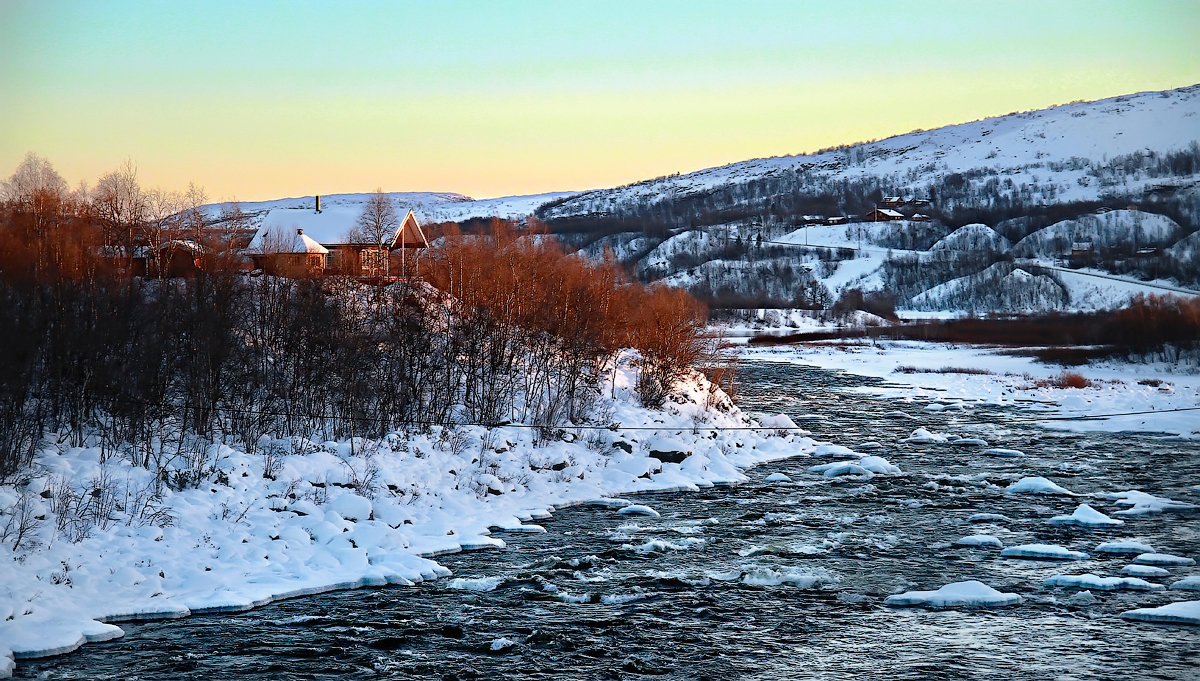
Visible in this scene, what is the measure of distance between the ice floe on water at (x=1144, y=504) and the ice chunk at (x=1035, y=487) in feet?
3.64

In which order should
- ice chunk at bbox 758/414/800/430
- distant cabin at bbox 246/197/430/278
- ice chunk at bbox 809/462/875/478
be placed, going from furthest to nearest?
distant cabin at bbox 246/197/430/278 < ice chunk at bbox 758/414/800/430 < ice chunk at bbox 809/462/875/478

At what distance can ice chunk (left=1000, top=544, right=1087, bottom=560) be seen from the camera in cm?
1446

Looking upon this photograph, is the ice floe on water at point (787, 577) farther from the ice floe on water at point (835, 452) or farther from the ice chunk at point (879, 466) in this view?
the ice floe on water at point (835, 452)

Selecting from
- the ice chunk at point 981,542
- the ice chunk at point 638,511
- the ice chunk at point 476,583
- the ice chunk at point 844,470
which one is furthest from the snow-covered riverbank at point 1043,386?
the ice chunk at point 476,583

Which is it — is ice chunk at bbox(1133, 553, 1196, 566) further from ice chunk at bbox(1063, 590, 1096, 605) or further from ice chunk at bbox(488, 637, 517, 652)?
ice chunk at bbox(488, 637, 517, 652)

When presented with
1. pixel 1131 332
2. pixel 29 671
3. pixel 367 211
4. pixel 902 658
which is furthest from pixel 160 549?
pixel 367 211

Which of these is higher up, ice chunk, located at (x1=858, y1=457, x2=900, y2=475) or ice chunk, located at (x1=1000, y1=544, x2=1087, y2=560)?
ice chunk, located at (x1=1000, y1=544, x2=1087, y2=560)

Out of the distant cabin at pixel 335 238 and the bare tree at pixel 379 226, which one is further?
the bare tree at pixel 379 226

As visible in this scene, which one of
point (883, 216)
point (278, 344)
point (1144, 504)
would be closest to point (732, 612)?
point (1144, 504)

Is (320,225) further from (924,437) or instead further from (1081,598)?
(1081,598)

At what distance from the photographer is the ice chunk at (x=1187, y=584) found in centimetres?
1232

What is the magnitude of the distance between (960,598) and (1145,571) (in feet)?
10.8

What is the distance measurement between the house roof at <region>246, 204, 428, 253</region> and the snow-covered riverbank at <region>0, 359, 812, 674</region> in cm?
2945

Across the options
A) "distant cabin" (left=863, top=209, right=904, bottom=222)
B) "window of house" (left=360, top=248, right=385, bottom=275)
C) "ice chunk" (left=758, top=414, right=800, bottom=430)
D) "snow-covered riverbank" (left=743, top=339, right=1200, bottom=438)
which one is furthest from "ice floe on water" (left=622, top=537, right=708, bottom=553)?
"distant cabin" (left=863, top=209, right=904, bottom=222)
